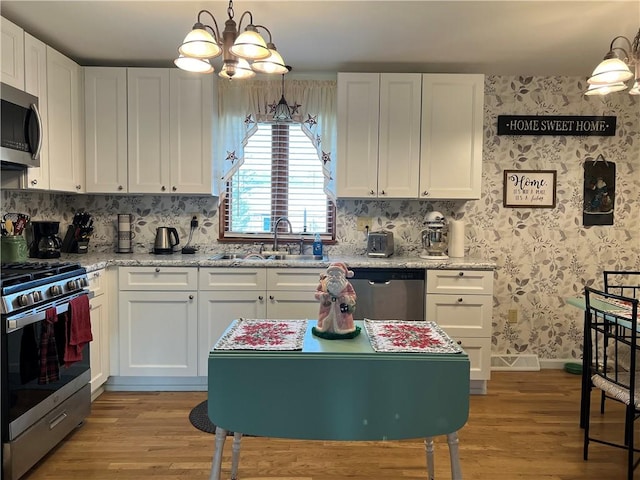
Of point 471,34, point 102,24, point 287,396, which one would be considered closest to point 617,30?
point 471,34

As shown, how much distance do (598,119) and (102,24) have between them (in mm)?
3762

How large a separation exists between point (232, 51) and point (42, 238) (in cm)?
230

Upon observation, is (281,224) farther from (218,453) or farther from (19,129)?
(218,453)

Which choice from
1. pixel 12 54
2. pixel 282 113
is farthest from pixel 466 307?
pixel 12 54

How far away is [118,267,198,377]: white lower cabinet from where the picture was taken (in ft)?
10.4

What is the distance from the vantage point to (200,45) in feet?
6.47

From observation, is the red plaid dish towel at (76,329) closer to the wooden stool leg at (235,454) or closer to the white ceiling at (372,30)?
the wooden stool leg at (235,454)

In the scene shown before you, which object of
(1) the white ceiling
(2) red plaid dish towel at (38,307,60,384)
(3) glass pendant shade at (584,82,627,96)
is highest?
(1) the white ceiling

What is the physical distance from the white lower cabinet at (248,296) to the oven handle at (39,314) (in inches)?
32.8

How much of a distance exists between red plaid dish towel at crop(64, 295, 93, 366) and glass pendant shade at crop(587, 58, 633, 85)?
295cm

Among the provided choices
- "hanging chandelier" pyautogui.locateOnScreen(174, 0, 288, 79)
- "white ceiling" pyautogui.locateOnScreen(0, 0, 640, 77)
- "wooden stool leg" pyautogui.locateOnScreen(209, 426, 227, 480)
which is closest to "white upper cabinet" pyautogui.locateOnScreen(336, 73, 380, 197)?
"white ceiling" pyautogui.locateOnScreen(0, 0, 640, 77)

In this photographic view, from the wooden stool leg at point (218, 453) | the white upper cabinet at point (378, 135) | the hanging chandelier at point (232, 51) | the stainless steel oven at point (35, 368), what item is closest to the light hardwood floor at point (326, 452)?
the stainless steel oven at point (35, 368)

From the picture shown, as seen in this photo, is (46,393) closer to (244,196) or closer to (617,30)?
(244,196)

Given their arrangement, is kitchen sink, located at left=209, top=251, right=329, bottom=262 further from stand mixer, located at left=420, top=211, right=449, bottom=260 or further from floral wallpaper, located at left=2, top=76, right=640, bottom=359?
stand mixer, located at left=420, top=211, right=449, bottom=260
